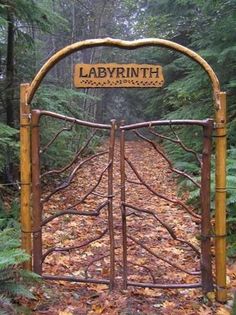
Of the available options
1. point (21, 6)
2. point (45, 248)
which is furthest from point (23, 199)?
point (21, 6)

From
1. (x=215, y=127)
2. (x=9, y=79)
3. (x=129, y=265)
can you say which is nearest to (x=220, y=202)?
(x=215, y=127)

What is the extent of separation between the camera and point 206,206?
Answer: 382 cm

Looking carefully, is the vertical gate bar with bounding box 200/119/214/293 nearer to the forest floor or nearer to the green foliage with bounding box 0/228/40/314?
the forest floor

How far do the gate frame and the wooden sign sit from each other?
209mm

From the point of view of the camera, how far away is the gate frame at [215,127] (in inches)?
148

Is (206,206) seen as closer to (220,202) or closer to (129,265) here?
(220,202)

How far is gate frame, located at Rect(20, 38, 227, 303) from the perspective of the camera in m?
3.75

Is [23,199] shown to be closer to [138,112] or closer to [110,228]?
[110,228]

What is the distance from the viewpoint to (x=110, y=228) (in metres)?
3.97

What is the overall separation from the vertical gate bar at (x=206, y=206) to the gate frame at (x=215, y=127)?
0.08 metres

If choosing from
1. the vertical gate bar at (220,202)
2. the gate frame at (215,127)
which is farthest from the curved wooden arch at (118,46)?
the vertical gate bar at (220,202)

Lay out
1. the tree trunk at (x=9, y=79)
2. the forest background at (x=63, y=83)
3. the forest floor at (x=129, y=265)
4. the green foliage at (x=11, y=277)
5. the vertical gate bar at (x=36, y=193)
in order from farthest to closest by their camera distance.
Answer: the tree trunk at (x=9, y=79)
the forest background at (x=63, y=83)
the vertical gate bar at (x=36, y=193)
the forest floor at (x=129, y=265)
the green foliage at (x=11, y=277)

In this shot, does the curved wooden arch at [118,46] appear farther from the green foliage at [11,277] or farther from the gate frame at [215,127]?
the green foliage at [11,277]

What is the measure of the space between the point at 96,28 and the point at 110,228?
14218 mm
